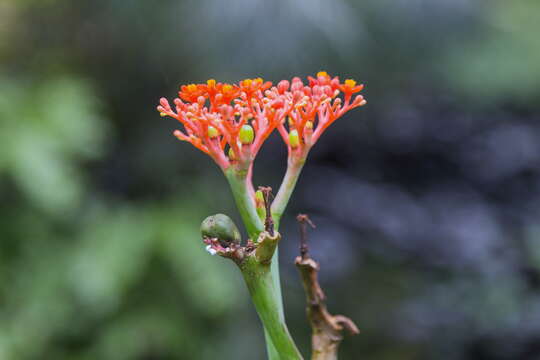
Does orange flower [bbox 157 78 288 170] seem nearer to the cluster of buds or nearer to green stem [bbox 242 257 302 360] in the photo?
the cluster of buds

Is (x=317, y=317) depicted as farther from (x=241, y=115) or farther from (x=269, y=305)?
(x=241, y=115)

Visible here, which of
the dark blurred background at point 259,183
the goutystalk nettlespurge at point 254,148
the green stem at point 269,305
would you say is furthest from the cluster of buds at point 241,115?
the dark blurred background at point 259,183

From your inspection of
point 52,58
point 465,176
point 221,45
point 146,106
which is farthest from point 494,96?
point 52,58

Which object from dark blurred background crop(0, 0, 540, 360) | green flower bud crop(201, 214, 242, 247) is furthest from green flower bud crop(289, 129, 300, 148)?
dark blurred background crop(0, 0, 540, 360)

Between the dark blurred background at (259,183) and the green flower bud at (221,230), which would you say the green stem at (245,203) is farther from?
the dark blurred background at (259,183)

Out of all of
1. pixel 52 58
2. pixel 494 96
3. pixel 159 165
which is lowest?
pixel 159 165

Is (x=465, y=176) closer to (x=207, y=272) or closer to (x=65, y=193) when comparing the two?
(x=207, y=272)
